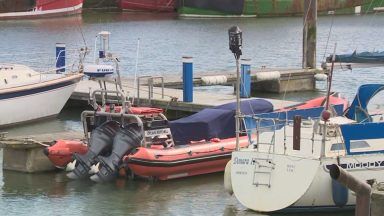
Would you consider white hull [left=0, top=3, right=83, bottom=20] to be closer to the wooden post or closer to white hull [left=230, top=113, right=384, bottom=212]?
the wooden post

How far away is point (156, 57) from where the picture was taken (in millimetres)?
51812

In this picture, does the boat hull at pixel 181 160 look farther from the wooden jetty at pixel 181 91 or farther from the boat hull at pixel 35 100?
the boat hull at pixel 35 100

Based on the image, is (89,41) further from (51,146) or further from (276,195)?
(276,195)

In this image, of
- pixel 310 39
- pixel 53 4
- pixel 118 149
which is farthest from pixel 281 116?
pixel 53 4

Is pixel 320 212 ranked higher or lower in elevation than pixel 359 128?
lower

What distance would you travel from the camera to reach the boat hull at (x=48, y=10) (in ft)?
283

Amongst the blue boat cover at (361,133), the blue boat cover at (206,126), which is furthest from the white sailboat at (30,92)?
the blue boat cover at (361,133)

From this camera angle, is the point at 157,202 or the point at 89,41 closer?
the point at 157,202

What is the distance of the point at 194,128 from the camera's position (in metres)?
20.7

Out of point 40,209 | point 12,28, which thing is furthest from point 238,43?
point 12,28

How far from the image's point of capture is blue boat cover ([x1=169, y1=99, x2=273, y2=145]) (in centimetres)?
2064

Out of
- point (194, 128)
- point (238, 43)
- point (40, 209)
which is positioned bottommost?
point (40, 209)

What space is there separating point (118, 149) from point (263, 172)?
4306 mm

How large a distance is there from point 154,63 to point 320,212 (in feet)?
105
